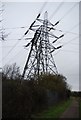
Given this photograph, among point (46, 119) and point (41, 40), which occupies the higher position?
point (41, 40)

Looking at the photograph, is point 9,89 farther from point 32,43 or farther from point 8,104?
point 32,43

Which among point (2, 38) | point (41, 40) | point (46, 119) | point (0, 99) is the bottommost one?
point (46, 119)

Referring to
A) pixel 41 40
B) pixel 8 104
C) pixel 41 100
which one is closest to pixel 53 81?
Answer: pixel 41 40

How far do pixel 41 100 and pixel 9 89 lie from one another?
10907mm

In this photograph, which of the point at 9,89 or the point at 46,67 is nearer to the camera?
the point at 9,89

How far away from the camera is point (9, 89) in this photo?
18.3 metres

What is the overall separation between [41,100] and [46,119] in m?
8.04

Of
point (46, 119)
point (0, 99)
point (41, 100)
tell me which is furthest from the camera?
point (41, 100)

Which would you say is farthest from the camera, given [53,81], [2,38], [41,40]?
[53,81]

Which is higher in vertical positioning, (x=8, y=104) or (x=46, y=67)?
(x=46, y=67)

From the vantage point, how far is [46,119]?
20.9 m

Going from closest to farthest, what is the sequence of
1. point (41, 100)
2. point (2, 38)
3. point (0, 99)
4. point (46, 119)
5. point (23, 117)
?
point (2, 38) → point (0, 99) → point (23, 117) → point (46, 119) → point (41, 100)

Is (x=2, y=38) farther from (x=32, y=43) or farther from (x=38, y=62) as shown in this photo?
(x=38, y=62)

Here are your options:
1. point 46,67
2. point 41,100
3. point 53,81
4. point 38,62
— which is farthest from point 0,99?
point 53,81
